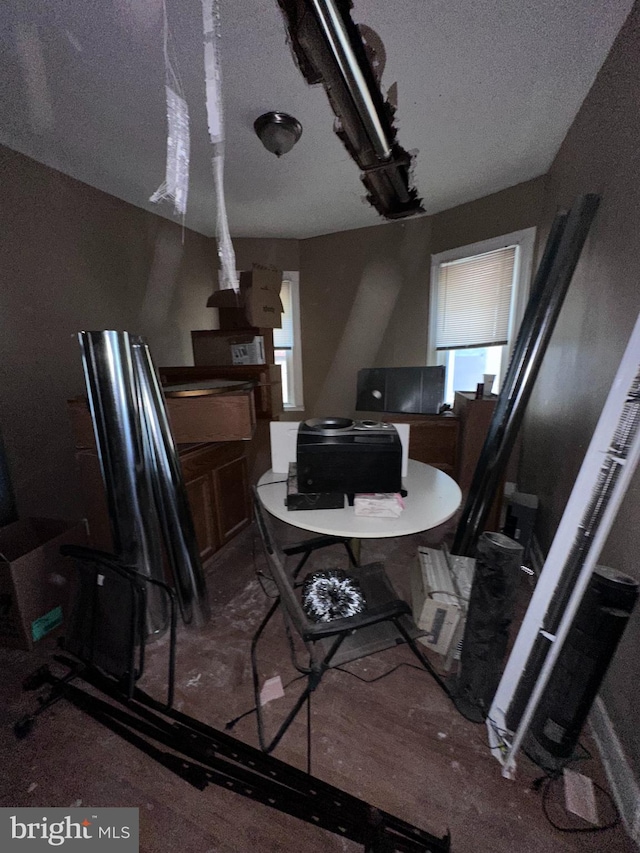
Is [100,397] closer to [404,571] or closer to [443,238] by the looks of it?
[404,571]

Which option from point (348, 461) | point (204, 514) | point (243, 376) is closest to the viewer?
point (348, 461)

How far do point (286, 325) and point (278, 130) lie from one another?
205cm

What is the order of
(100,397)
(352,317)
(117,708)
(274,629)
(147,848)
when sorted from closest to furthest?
1. (147,848)
2. (117,708)
3. (100,397)
4. (274,629)
5. (352,317)

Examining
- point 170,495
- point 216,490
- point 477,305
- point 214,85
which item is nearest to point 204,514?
Answer: point 216,490

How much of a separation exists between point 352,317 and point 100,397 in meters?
2.67

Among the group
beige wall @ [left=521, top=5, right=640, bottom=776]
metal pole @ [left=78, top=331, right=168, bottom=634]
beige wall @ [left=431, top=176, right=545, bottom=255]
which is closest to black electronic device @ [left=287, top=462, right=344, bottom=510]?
metal pole @ [left=78, top=331, right=168, bottom=634]

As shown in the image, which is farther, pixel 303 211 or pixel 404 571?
pixel 303 211

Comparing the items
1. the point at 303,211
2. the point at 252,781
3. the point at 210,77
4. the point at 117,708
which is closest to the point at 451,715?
the point at 252,781

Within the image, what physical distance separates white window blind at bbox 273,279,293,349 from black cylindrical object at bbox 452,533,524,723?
310 centimetres

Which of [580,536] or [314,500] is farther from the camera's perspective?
[314,500]

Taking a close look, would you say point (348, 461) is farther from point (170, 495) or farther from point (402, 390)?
point (402, 390)

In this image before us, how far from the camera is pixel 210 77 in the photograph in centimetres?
83

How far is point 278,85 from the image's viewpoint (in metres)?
1.54

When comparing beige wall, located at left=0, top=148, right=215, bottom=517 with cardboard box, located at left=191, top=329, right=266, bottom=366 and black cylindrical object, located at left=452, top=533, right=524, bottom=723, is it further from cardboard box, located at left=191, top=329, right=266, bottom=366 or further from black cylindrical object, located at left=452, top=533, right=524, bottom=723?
black cylindrical object, located at left=452, top=533, right=524, bottom=723
